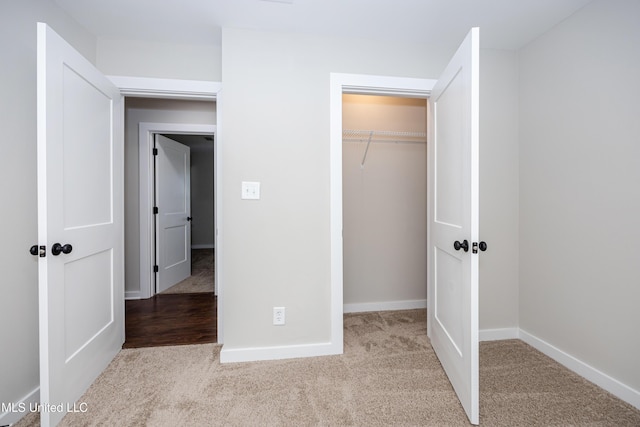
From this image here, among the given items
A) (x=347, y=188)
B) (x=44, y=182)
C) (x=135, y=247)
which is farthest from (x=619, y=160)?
(x=135, y=247)

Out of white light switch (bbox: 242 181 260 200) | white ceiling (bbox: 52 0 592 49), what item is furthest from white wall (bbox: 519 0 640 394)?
white light switch (bbox: 242 181 260 200)

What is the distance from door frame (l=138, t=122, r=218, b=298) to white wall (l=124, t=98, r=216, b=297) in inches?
1.7

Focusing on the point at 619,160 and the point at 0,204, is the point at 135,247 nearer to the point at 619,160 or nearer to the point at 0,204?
the point at 0,204

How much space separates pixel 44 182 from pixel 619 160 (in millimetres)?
3012

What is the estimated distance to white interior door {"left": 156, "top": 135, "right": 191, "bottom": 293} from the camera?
3301 mm

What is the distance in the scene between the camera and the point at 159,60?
199 cm

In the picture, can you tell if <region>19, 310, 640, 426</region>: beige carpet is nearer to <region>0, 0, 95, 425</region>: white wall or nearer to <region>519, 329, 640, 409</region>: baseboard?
<region>519, 329, 640, 409</region>: baseboard

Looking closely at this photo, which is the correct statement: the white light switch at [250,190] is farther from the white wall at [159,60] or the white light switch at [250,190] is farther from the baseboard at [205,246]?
the baseboard at [205,246]

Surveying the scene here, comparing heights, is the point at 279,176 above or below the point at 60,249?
above

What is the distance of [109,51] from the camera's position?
1.95m

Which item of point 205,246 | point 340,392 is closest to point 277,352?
point 340,392

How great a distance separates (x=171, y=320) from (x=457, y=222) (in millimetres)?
2656

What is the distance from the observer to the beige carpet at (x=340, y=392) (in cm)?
133

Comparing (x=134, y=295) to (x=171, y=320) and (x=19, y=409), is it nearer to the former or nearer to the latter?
(x=171, y=320)
